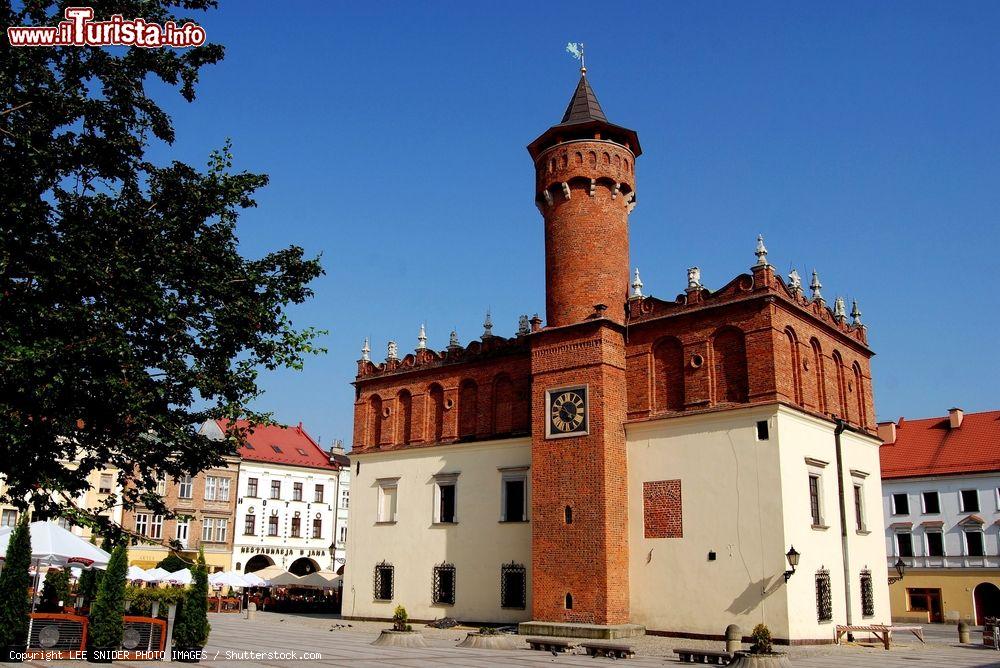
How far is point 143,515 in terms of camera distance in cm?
4931

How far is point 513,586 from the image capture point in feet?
94.2

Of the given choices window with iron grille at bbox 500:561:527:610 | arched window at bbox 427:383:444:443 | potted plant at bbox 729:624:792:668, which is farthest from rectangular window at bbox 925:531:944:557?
potted plant at bbox 729:624:792:668

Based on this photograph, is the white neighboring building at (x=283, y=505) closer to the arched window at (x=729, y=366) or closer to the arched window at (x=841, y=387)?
the arched window at (x=729, y=366)

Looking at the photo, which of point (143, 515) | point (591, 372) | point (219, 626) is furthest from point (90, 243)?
point (143, 515)

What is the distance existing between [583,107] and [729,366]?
35.2 ft

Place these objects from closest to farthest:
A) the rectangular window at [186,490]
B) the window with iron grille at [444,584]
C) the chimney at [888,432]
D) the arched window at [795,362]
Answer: the arched window at [795,362] → the window with iron grille at [444,584] → the chimney at [888,432] → the rectangular window at [186,490]

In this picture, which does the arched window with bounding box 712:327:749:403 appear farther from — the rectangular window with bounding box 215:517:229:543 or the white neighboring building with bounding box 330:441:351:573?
the rectangular window with bounding box 215:517:229:543

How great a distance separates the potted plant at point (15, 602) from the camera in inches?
577

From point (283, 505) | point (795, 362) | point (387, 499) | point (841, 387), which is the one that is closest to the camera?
point (795, 362)

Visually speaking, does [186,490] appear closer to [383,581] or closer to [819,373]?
[383,581]

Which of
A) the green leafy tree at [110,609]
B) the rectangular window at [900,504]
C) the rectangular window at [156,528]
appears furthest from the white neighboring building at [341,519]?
the green leafy tree at [110,609]

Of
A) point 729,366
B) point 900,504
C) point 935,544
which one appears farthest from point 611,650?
point 900,504

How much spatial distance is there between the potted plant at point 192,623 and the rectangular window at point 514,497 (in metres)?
13.9

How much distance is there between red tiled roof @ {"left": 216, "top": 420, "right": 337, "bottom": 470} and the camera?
54362mm
